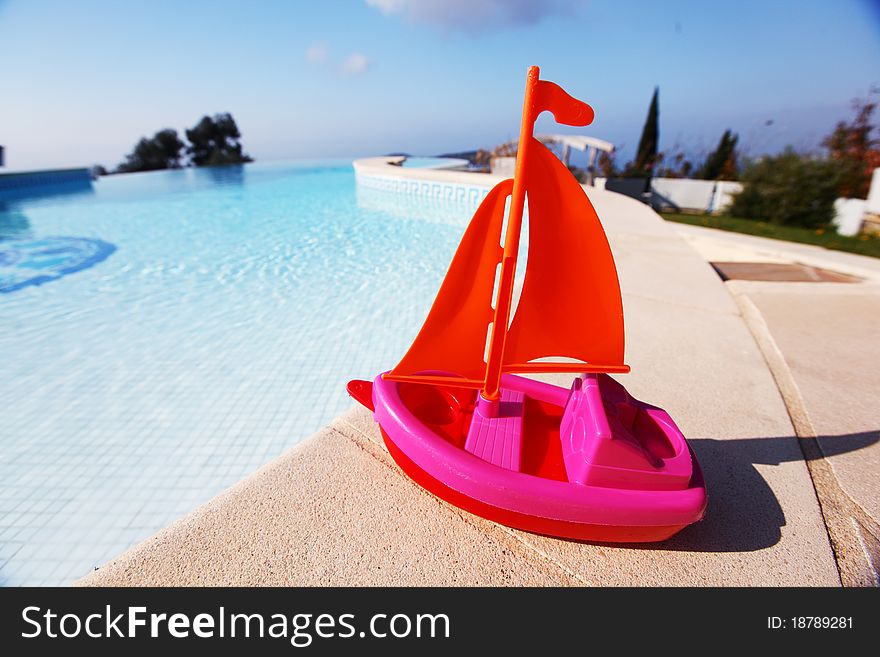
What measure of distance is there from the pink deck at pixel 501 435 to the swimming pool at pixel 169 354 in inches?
79.2

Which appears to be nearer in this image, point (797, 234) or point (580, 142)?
point (797, 234)

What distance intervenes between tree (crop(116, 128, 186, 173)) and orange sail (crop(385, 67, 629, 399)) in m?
37.2

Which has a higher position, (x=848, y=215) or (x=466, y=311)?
(x=466, y=311)

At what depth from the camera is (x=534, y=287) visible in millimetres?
2234

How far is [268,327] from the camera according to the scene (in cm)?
597

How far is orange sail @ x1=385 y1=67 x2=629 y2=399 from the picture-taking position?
80.7 inches

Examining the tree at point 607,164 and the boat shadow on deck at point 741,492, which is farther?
the tree at point 607,164

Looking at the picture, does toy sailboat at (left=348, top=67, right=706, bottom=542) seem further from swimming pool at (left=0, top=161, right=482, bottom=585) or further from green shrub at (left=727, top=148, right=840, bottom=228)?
green shrub at (left=727, top=148, right=840, bottom=228)

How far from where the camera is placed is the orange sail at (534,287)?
6.72 feet

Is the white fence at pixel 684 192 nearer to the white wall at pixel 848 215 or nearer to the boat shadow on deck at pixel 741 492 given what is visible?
the white wall at pixel 848 215

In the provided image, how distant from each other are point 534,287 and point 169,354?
486cm

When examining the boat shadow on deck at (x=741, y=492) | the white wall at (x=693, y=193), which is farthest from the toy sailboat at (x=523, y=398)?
the white wall at (x=693, y=193)

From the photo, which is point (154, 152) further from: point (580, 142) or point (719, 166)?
point (719, 166)

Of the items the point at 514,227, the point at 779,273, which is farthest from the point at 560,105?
the point at 779,273
